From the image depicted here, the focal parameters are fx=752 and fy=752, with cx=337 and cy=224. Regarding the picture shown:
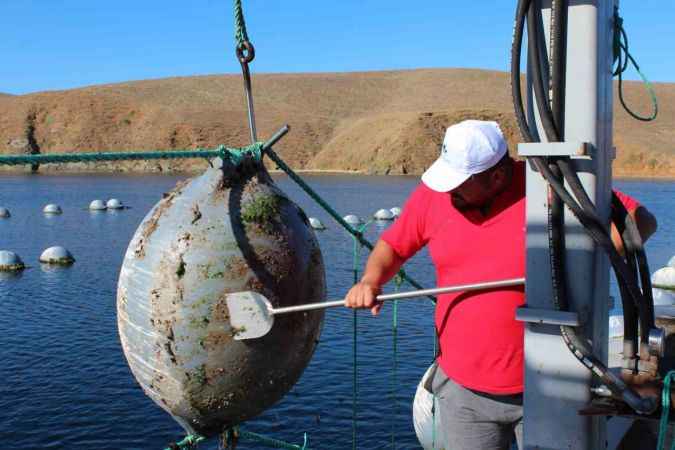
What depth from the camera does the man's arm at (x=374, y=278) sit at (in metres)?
3.00

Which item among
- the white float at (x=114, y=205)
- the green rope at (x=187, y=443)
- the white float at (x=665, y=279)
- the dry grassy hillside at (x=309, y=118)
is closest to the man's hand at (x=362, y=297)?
the green rope at (x=187, y=443)

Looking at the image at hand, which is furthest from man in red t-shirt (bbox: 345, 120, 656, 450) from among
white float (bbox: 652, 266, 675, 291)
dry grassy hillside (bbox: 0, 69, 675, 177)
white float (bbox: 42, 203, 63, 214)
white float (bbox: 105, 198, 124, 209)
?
dry grassy hillside (bbox: 0, 69, 675, 177)

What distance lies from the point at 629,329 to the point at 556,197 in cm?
59

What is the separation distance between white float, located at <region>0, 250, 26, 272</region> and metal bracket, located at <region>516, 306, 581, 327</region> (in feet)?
60.7

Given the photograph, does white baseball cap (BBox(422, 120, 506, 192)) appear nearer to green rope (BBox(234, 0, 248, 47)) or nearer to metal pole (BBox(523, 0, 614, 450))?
metal pole (BBox(523, 0, 614, 450))

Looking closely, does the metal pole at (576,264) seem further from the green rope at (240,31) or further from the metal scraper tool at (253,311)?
the green rope at (240,31)

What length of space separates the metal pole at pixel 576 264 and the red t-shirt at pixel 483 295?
0.72ft

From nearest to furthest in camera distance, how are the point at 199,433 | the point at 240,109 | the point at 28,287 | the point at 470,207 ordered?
the point at 470,207
the point at 199,433
the point at 28,287
the point at 240,109

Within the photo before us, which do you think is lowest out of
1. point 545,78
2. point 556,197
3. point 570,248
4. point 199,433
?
point 199,433

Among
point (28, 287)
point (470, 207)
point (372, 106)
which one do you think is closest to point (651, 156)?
point (372, 106)

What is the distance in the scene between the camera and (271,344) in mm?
3127

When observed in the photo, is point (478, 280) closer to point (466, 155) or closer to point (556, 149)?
point (466, 155)

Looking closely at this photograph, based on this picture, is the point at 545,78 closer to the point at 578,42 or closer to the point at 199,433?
the point at 578,42

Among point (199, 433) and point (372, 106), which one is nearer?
point (199, 433)
